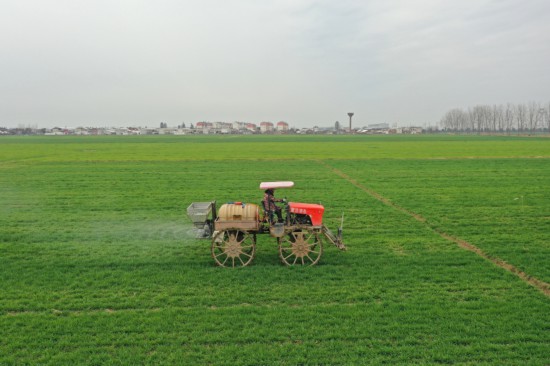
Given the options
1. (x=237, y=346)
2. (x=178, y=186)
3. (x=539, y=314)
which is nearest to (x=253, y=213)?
(x=237, y=346)

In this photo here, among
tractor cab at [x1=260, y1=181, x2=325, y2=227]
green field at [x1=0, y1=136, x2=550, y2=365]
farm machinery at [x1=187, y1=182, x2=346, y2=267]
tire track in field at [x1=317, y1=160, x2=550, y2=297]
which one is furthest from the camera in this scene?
tractor cab at [x1=260, y1=181, x2=325, y2=227]

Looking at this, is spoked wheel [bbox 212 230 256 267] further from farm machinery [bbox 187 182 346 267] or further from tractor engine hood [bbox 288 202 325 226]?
tractor engine hood [bbox 288 202 325 226]

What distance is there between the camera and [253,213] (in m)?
11.0

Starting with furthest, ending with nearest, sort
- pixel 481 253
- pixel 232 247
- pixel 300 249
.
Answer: pixel 481 253 < pixel 300 249 < pixel 232 247

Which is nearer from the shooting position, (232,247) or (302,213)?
(232,247)

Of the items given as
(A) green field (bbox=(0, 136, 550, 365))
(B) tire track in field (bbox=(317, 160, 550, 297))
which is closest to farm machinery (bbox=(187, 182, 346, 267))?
(A) green field (bbox=(0, 136, 550, 365))

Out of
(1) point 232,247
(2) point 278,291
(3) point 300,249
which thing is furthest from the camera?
(3) point 300,249

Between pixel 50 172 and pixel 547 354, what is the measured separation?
35198 millimetres

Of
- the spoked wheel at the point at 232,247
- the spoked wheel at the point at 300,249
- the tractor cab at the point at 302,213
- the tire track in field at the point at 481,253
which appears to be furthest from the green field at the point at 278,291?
the tractor cab at the point at 302,213

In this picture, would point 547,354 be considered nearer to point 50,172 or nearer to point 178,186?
point 178,186

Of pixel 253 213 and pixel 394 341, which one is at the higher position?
pixel 253 213

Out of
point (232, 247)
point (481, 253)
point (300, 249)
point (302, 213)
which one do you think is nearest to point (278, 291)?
point (300, 249)

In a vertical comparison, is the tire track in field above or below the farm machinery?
below

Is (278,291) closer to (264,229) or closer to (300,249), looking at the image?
(300,249)
